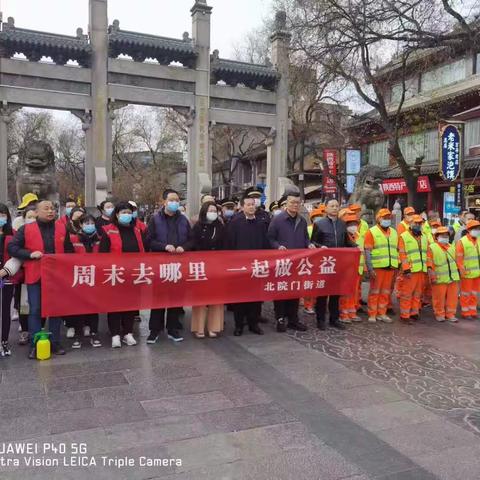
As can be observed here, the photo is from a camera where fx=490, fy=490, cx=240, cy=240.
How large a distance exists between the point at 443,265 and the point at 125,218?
4.70 meters

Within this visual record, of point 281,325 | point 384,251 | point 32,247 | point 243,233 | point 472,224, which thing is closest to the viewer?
point 32,247

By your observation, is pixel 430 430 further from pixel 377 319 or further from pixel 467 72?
pixel 467 72

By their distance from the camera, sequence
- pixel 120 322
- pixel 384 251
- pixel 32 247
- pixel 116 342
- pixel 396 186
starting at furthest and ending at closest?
1. pixel 396 186
2. pixel 384 251
3. pixel 120 322
4. pixel 116 342
5. pixel 32 247

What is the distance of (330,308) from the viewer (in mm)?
6918

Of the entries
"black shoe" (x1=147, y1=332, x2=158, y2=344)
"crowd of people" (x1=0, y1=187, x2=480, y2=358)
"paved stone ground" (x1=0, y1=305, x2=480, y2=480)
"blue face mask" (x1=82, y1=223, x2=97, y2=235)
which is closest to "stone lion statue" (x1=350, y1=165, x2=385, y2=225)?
"crowd of people" (x1=0, y1=187, x2=480, y2=358)

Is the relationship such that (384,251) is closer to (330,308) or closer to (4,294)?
(330,308)

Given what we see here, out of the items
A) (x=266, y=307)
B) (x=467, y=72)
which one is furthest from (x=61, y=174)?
(x=266, y=307)

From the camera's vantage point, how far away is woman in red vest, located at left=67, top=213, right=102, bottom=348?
583 cm

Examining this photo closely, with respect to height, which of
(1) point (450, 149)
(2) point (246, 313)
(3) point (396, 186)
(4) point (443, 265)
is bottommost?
(2) point (246, 313)

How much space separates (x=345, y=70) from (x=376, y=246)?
9.56m

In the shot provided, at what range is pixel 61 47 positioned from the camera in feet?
61.6

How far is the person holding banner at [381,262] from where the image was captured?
7.08 metres

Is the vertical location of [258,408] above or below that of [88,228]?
below

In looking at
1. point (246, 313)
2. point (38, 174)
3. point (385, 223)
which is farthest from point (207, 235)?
point (38, 174)
